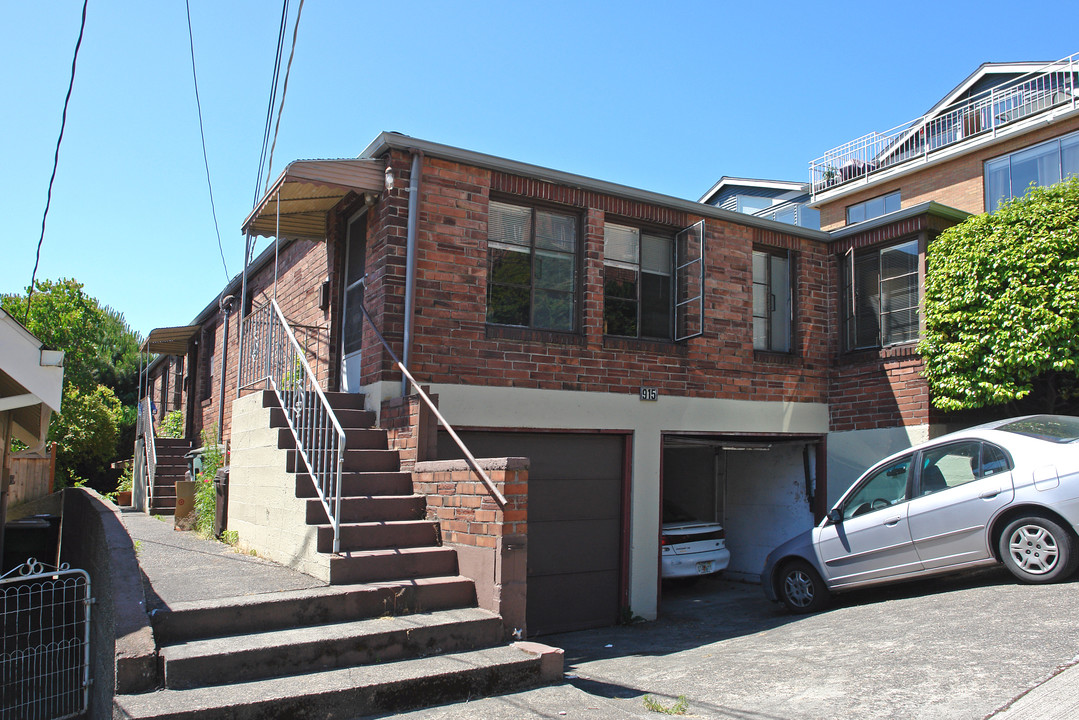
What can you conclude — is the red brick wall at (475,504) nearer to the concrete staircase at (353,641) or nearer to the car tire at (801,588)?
the concrete staircase at (353,641)

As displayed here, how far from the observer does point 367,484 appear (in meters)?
6.71

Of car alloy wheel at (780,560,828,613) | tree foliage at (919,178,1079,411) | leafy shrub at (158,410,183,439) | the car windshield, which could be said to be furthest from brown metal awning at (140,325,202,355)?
the car windshield

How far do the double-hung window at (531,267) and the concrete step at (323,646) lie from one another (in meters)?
4.02

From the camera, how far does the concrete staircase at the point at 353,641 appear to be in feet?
14.2

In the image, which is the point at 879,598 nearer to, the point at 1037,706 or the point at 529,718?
the point at 1037,706

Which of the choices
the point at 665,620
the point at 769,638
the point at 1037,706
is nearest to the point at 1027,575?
the point at 769,638

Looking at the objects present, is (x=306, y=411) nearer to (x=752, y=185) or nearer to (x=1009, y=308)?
(x=1009, y=308)

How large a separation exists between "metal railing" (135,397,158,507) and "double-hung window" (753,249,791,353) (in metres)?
10.5

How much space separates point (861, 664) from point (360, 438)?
4553 millimetres

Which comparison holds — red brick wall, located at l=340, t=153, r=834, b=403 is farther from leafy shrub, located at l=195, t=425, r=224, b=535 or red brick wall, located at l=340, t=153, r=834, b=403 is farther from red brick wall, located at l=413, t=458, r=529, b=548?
Answer: leafy shrub, located at l=195, t=425, r=224, b=535

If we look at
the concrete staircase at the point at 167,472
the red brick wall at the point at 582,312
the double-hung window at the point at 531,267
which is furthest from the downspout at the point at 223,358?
the double-hung window at the point at 531,267

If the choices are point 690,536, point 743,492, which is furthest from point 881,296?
point 690,536

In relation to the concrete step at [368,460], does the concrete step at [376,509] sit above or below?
below

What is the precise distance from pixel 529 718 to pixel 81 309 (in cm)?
1991
